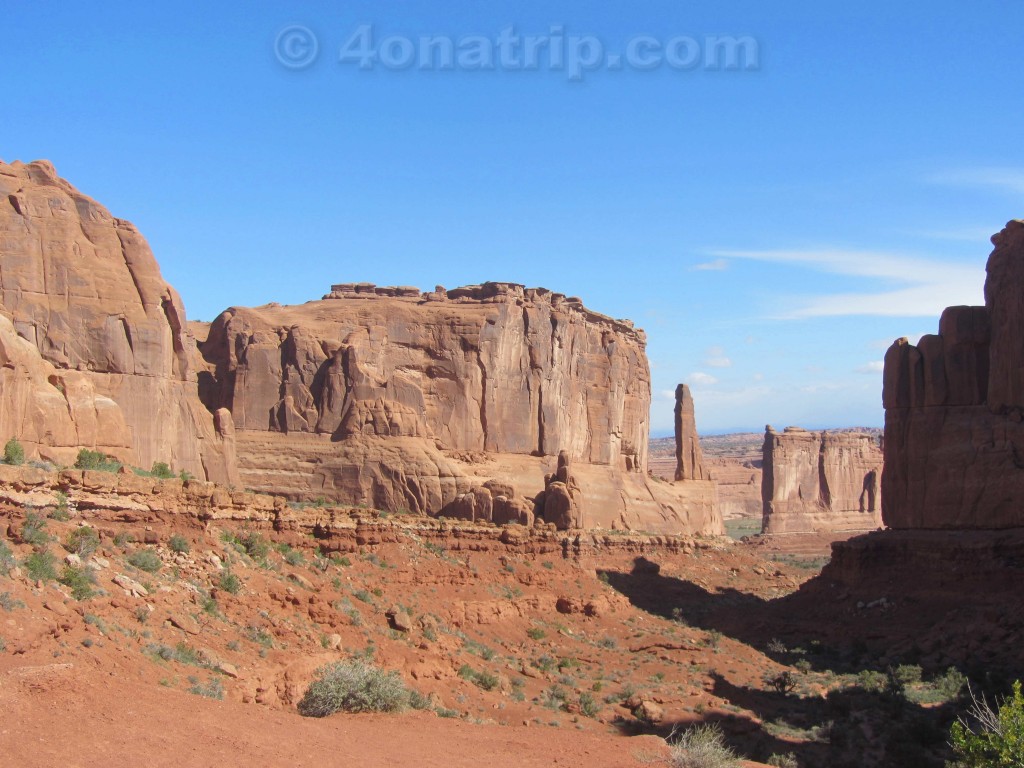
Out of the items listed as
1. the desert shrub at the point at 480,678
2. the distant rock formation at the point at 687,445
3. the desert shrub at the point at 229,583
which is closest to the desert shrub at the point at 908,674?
the desert shrub at the point at 480,678

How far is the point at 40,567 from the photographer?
17750 millimetres

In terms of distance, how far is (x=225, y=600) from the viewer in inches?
850

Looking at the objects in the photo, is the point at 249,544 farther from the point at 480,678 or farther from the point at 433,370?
the point at 433,370

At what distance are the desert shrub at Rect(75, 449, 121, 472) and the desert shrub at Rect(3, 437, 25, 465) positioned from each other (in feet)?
7.00

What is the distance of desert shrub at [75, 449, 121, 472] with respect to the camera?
27.4 m

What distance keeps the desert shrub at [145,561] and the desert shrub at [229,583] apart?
1.53 metres

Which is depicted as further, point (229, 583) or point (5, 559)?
point (229, 583)

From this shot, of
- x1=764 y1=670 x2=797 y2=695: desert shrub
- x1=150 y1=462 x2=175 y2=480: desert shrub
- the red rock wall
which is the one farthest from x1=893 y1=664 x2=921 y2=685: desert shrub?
the red rock wall

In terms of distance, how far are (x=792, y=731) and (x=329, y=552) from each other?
1239cm

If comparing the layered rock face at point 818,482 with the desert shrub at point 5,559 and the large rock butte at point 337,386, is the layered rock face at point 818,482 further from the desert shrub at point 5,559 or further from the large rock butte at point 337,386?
the desert shrub at point 5,559

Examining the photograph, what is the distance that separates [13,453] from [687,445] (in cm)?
5529

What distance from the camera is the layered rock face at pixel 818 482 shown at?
99.3 meters

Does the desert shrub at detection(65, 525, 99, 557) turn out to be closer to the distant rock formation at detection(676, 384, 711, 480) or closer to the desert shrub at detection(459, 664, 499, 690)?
the desert shrub at detection(459, 664, 499, 690)

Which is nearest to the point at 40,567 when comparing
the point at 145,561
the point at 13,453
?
the point at 145,561
